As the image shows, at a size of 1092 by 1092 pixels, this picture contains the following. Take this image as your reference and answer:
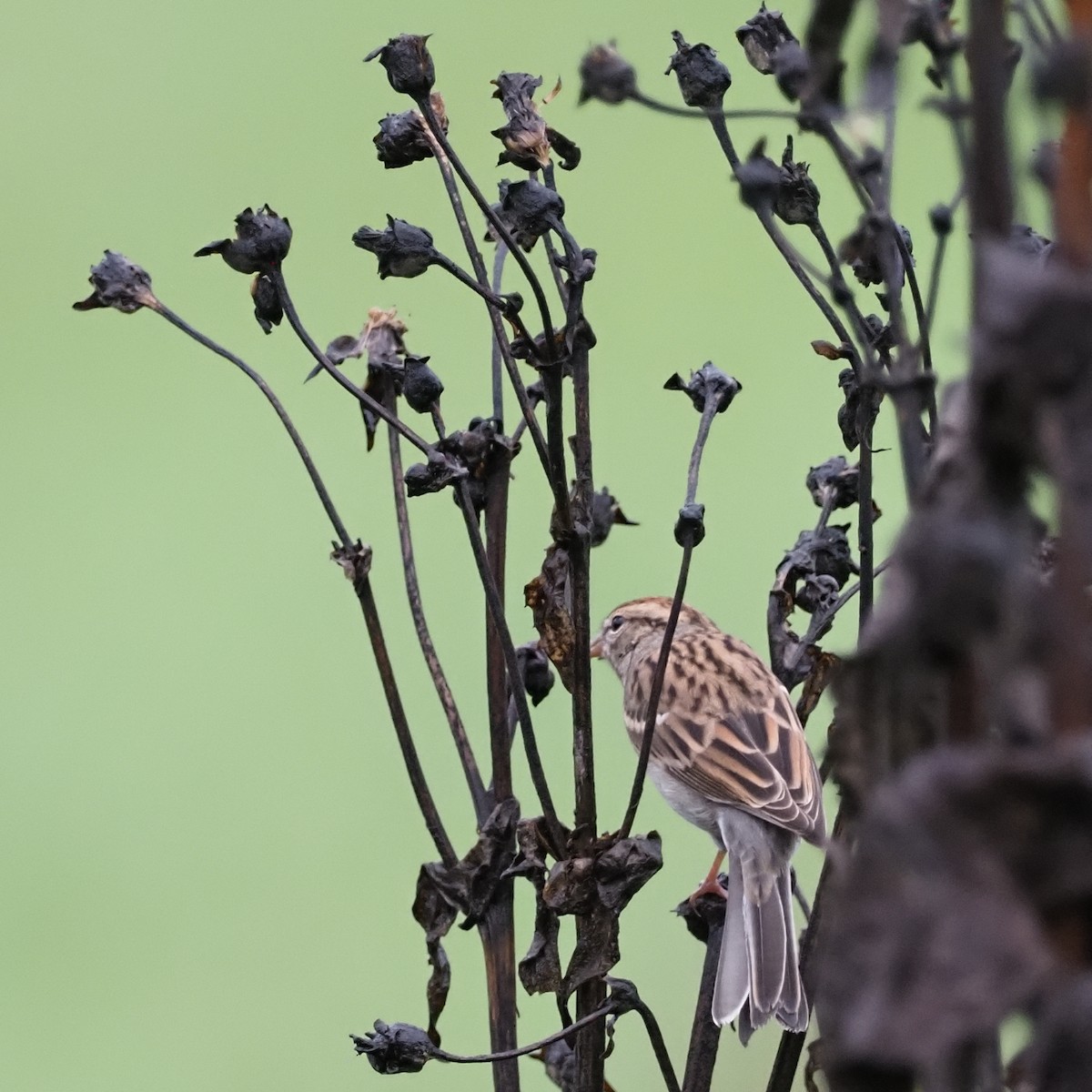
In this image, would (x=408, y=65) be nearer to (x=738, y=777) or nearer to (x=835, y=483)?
(x=835, y=483)

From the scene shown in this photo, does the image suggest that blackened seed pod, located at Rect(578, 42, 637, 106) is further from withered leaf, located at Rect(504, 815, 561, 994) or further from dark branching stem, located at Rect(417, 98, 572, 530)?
withered leaf, located at Rect(504, 815, 561, 994)

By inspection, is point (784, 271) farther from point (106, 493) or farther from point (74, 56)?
point (74, 56)

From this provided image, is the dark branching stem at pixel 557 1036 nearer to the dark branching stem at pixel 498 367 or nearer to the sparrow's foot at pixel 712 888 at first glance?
the dark branching stem at pixel 498 367

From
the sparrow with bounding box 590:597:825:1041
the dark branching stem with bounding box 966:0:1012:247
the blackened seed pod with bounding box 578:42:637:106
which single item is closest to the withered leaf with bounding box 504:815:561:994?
the blackened seed pod with bounding box 578:42:637:106

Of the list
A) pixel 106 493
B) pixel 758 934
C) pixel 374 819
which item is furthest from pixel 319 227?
pixel 758 934

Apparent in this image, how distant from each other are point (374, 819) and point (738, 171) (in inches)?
82.8

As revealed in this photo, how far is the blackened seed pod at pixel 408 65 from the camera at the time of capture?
79 cm

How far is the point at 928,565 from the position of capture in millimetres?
290

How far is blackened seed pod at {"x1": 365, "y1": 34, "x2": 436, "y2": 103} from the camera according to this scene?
785mm

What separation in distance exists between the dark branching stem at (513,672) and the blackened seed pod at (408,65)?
7.7 inches

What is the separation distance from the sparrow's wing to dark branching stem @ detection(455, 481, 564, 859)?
94cm

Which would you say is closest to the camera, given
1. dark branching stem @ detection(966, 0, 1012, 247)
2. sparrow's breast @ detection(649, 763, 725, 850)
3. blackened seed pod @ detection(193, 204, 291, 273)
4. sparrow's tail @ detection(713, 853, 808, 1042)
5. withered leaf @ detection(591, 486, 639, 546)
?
dark branching stem @ detection(966, 0, 1012, 247)

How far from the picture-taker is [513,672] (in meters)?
0.77

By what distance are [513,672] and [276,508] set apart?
2066mm
